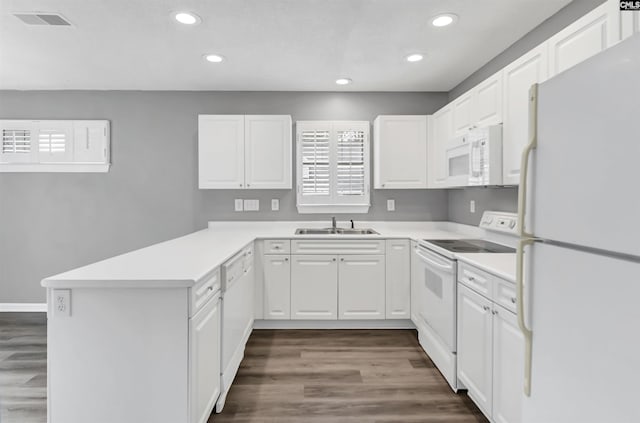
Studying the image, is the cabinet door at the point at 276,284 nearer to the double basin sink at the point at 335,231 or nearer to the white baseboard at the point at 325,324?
the white baseboard at the point at 325,324

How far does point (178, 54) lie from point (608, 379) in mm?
3278

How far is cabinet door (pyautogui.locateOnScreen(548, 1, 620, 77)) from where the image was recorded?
1.44m

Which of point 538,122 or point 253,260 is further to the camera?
point 253,260

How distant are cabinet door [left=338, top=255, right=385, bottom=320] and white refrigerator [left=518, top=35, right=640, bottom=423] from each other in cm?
201

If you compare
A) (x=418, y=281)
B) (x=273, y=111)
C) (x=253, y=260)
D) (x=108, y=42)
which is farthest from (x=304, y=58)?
(x=418, y=281)

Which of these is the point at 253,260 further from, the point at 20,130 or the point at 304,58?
the point at 20,130

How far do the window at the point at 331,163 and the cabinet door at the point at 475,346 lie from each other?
1818 millimetres

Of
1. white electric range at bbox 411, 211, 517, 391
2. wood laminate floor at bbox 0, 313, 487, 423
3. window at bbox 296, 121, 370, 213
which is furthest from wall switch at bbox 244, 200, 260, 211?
white electric range at bbox 411, 211, 517, 391

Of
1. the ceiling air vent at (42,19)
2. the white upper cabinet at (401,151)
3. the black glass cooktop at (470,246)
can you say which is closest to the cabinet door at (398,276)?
the black glass cooktop at (470,246)

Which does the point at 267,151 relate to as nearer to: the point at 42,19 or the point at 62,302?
the point at 42,19

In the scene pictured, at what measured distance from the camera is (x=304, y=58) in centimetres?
295

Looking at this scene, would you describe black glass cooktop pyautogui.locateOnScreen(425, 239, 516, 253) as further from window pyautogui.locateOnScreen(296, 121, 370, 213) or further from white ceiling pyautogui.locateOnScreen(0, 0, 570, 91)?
white ceiling pyautogui.locateOnScreen(0, 0, 570, 91)

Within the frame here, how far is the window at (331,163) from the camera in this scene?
372cm

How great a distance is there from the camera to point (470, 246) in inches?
102
